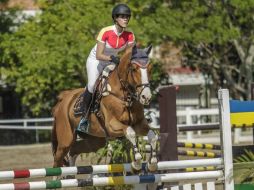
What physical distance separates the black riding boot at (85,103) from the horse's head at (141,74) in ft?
3.81

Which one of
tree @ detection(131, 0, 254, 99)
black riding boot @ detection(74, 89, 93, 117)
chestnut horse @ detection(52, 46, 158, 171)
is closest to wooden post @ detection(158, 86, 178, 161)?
chestnut horse @ detection(52, 46, 158, 171)

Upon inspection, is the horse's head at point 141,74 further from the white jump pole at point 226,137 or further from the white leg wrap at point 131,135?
the white jump pole at point 226,137

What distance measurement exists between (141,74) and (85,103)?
1.54m

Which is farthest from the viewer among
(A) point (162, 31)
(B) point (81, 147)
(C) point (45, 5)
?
(C) point (45, 5)

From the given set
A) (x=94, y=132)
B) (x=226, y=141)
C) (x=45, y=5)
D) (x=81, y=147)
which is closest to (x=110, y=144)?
(x=81, y=147)

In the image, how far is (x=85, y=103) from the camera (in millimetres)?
9125

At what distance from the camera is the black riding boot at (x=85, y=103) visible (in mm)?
9083

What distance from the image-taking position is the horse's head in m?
7.61

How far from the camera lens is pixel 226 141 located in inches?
310

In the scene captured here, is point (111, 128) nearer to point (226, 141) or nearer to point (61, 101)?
point (226, 141)

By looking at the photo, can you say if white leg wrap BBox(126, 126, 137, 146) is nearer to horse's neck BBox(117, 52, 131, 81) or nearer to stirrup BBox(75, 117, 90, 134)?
horse's neck BBox(117, 52, 131, 81)

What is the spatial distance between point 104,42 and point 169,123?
1868mm

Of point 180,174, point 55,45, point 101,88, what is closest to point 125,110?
point 101,88

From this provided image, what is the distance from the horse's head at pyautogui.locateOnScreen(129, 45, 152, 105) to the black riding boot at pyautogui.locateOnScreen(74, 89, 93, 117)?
116 centimetres
